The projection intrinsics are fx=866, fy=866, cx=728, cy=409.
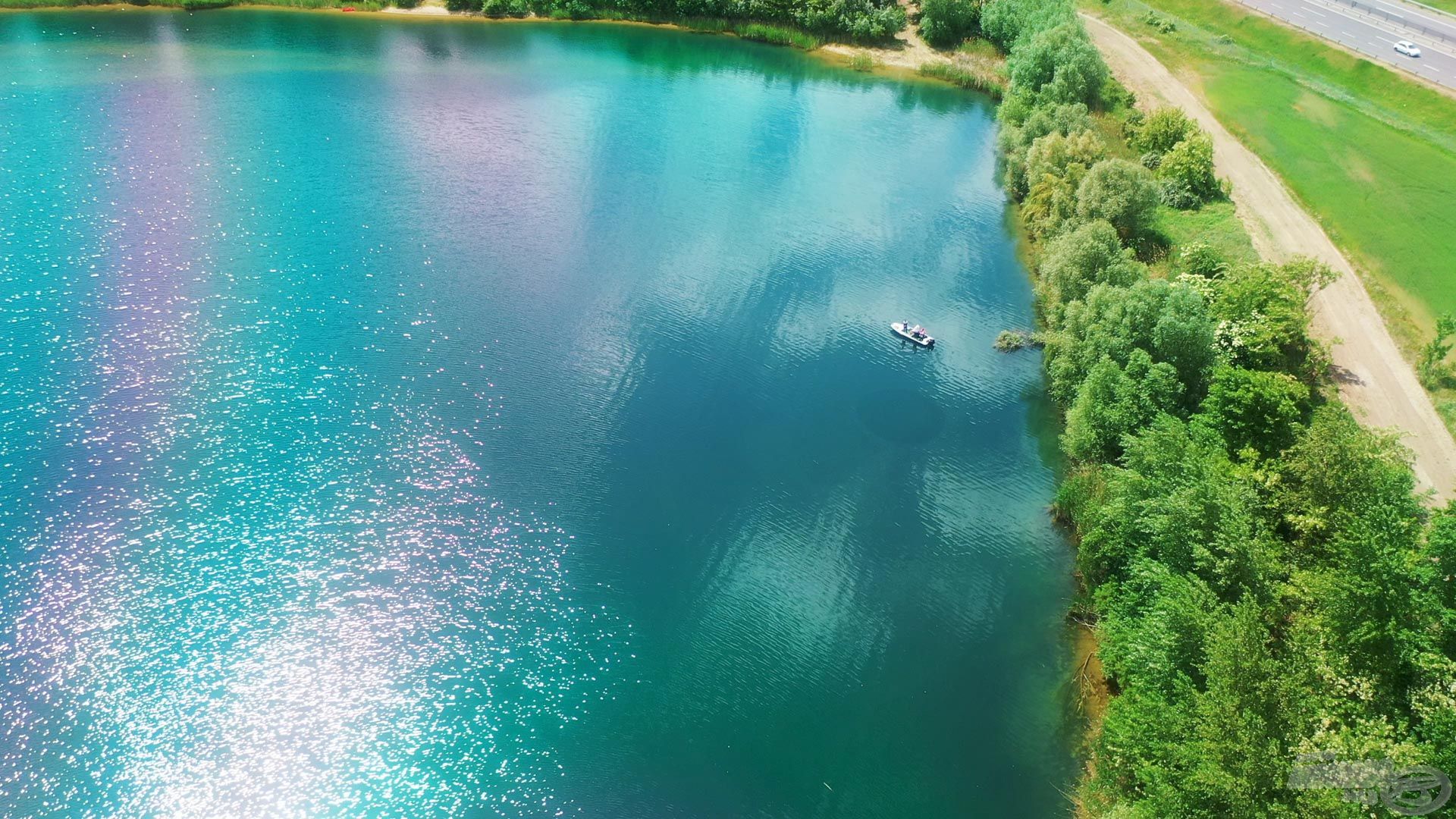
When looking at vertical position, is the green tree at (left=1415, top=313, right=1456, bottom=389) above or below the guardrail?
below

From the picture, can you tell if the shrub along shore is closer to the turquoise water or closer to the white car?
the turquoise water

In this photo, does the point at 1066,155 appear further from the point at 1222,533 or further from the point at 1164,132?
the point at 1222,533

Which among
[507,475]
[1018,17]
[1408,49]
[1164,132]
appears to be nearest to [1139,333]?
[1164,132]

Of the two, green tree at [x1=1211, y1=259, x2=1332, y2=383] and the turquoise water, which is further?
green tree at [x1=1211, y1=259, x2=1332, y2=383]

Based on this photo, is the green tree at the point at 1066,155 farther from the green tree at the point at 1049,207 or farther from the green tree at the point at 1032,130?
the green tree at the point at 1032,130

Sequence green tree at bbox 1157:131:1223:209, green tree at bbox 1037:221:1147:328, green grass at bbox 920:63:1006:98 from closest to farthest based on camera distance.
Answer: green tree at bbox 1037:221:1147:328 → green tree at bbox 1157:131:1223:209 → green grass at bbox 920:63:1006:98

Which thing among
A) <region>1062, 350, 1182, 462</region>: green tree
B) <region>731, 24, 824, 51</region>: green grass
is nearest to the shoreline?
<region>731, 24, 824, 51</region>: green grass
